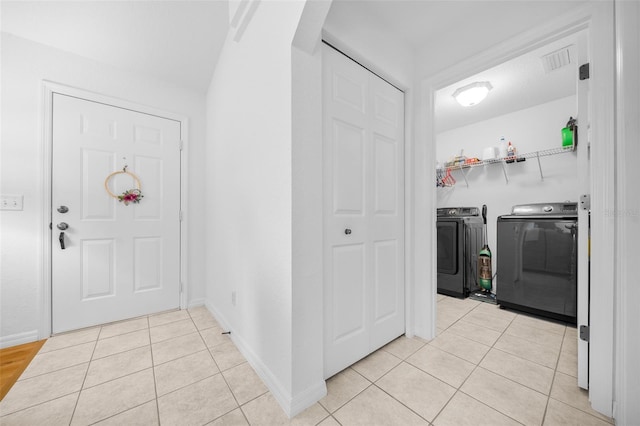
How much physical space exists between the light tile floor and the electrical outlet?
106cm

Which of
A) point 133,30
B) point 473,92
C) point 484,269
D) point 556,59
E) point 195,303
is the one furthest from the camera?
point 484,269

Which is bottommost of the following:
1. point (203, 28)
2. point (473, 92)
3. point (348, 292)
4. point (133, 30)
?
point (348, 292)

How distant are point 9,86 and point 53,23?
0.58 meters

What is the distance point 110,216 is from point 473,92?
12.1 feet

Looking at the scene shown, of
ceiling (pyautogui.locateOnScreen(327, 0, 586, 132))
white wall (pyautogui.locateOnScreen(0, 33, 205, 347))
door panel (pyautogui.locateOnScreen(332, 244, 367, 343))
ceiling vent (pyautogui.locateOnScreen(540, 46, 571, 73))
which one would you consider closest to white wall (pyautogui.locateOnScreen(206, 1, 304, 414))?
door panel (pyautogui.locateOnScreen(332, 244, 367, 343))

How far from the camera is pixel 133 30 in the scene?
6.32ft

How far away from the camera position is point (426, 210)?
72.9 inches

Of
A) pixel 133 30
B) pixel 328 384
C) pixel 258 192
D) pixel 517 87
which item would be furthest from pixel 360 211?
pixel 517 87

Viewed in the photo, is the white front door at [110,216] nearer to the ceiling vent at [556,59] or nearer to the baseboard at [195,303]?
the baseboard at [195,303]

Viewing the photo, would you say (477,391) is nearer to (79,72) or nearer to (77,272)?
(77,272)

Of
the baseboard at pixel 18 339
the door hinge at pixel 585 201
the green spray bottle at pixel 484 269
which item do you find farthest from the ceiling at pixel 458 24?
the baseboard at pixel 18 339

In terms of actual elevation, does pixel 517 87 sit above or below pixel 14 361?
above

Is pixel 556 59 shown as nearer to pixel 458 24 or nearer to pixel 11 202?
pixel 458 24

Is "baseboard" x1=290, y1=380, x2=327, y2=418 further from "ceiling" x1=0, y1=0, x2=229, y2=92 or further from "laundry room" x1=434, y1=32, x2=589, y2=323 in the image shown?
"ceiling" x1=0, y1=0, x2=229, y2=92
